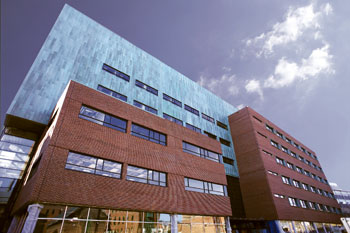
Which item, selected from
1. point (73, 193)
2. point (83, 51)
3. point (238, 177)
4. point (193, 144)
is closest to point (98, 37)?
point (83, 51)

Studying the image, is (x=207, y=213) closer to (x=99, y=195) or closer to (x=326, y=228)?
(x=99, y=195)

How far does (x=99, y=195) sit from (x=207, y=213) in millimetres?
11791

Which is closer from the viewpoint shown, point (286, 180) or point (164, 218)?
point (164, 218)

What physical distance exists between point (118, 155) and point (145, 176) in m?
3.17

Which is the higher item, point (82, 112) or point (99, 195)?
point (82, 112)

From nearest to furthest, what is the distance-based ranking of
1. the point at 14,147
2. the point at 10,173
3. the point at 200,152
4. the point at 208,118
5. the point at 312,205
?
the point at 10,173, the point at 14,147, the point at 200,152, the point at 208,118, the point at 312,205

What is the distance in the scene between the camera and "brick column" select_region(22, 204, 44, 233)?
35.3 feet

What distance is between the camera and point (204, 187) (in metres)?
21.7

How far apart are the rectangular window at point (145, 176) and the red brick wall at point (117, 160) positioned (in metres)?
0.44

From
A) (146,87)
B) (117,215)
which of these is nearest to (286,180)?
(146,87)

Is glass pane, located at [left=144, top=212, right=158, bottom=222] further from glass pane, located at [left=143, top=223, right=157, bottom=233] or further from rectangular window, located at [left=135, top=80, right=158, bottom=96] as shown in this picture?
rectangular window, located at [left=135, top=80, right=158, bottom=96]

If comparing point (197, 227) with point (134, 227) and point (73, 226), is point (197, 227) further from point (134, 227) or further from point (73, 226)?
point (73, 226)

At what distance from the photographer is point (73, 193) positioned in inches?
496

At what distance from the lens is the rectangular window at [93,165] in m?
13.7
